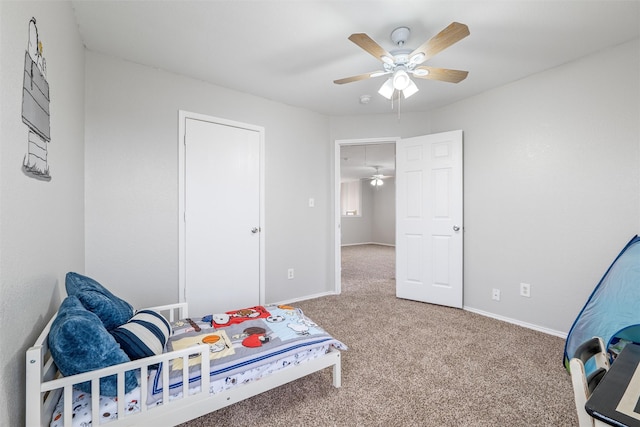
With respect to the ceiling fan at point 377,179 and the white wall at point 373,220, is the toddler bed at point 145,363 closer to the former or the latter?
the ceiling fan at point 377,179

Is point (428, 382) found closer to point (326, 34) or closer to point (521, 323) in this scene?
point (521, 323)

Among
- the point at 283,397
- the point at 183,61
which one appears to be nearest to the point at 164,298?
the point at 283,397

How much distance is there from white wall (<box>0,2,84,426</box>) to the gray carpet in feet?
2.97

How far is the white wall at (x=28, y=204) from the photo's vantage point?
2.90 feet

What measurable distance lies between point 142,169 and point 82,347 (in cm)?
179

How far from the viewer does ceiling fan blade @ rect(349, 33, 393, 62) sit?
1614 mm

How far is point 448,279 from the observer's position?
10.5 feet

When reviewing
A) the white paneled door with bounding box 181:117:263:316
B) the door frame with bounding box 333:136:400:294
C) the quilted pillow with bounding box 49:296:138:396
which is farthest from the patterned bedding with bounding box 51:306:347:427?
the door frame with bounding box 333:136:400:294

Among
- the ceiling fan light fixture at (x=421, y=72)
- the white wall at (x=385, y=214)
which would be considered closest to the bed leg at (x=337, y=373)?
the ceiling fan light fixture at (x=421, y=72)

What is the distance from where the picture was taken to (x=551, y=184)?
251 cm

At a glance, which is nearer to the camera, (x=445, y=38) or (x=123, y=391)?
(x=123, y=391)

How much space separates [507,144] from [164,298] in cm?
364

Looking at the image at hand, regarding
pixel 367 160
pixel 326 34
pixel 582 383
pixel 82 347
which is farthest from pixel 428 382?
pixel 367 160

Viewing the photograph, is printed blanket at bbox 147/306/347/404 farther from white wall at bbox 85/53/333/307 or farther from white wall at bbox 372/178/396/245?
white wall at bbox 372/178/396/245
